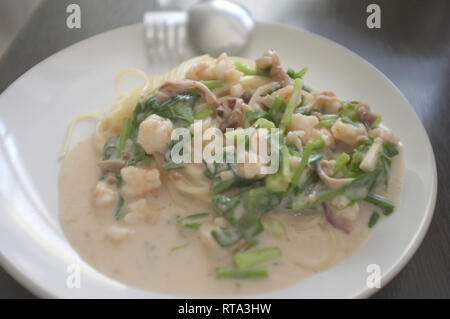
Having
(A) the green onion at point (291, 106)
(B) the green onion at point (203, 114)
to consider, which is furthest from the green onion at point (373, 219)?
(B) the green onion at point (203, 114)

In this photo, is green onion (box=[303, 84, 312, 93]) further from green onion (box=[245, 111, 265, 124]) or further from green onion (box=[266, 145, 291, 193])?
green onion (box=[266, 145, 291, 193])

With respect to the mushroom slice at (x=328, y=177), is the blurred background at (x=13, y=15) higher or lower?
higher

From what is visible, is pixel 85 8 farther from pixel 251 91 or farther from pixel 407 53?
pixel 407 53

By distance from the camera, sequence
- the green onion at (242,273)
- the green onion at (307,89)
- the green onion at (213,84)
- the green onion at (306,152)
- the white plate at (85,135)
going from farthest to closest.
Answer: the green onion at (307,89), the green onion at (213,84), the green onion at (306,152), the green onion at (242,273), the white plate at (85,135)

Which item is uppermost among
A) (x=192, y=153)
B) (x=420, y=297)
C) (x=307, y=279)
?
(x=192, y=153)

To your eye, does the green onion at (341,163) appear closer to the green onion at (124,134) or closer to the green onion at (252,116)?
the green onion at (252,116)

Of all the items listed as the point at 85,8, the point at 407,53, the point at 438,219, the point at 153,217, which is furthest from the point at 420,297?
the point at 85,8

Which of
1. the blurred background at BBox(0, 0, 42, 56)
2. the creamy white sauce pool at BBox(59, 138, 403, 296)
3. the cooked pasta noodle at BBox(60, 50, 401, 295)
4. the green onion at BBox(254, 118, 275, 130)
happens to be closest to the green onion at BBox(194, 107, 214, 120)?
the cooked pasta noodle at BBox(60, 50, 401, 295)

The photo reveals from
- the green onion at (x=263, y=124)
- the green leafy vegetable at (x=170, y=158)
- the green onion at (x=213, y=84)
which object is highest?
the green onion at (x=213, y=84)
